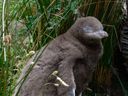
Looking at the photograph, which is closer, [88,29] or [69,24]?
[88,29]

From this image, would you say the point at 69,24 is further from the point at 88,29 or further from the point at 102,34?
the point at 102,34

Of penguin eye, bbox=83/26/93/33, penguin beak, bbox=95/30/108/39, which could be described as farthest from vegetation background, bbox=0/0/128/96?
penguin beak, bbox=95/30/108/39

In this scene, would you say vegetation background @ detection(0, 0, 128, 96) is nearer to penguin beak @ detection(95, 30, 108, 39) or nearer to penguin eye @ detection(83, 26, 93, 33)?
penguin eye @ detection(83, 26, 93, 33)

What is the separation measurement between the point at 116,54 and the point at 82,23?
1.12 meters

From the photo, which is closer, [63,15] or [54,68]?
[54,68]

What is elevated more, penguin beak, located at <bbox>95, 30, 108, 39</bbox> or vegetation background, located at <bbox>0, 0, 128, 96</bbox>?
penguin beak, located at <bbox>95, 30, 108, 39</bbox>

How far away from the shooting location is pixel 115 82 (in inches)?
167

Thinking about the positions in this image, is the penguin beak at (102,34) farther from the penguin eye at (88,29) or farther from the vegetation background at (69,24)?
the vegetation background at (69,24)

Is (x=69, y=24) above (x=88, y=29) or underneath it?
underneath

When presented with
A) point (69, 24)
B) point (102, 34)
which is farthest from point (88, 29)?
point (69, 24)

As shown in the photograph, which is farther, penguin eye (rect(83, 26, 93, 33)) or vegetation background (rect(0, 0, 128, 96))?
vegetation background (rect(0, 0, 128, 96))

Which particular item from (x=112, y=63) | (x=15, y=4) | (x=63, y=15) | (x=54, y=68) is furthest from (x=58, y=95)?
(x=15, y=4)

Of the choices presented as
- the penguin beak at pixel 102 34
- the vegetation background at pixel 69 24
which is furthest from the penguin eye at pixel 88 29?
the vegetation background at pixel 69 24

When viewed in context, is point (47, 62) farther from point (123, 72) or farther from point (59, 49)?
point (123, 72)
